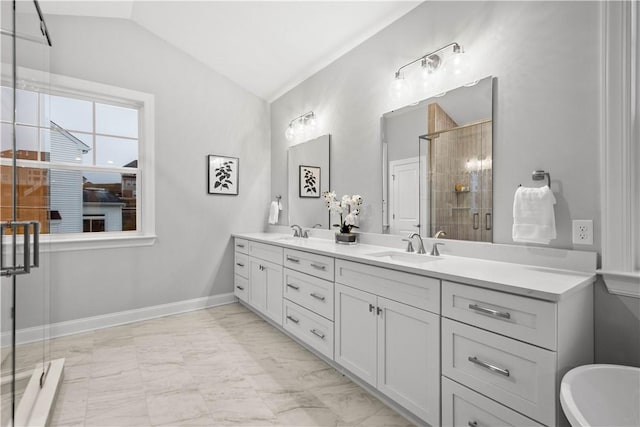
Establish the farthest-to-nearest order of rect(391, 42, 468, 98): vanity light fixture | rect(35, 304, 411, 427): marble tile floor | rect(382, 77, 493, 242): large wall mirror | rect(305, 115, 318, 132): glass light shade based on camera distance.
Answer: rect(305, 115, 318, 132): glass light shade → rect(391, 42, 468, 98): vanity light fixture → rect(382, 77, 493, 242): large wall mirror → rect(35, 304, 411, 427): marble tile floor

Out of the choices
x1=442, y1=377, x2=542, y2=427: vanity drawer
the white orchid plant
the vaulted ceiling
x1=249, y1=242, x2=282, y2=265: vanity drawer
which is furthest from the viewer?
x1=249, y1=242, x2=282, y2=265: vanity drawer

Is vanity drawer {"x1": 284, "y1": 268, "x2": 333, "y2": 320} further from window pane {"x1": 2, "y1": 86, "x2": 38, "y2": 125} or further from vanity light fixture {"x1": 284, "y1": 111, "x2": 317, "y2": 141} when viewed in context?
window pane {"x1": 2, "y1": 86, "x2": 38, "y2": 125}

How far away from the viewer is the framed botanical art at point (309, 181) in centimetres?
340

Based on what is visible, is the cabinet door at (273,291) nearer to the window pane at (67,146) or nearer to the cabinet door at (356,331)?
the cabinet door at (356,331)

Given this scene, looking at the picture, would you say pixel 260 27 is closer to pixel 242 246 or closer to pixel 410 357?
pixel 242 246

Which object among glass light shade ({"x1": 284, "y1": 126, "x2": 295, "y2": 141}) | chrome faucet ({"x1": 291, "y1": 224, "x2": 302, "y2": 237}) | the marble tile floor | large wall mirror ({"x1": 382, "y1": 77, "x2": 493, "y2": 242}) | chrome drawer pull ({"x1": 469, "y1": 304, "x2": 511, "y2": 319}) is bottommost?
the marble tile floor

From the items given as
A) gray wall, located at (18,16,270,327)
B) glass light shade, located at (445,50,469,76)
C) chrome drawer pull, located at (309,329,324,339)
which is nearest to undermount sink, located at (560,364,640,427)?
chrome drawer pull, located at (309,329,324,339)

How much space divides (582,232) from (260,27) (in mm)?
2919

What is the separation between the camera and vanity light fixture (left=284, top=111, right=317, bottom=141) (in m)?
3.45

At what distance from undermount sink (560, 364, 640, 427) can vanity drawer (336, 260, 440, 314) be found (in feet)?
1.85

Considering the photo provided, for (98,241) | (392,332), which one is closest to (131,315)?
(98,241)

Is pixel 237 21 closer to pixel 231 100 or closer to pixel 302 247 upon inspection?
pixel 231 100

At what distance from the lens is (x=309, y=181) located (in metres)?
3.51

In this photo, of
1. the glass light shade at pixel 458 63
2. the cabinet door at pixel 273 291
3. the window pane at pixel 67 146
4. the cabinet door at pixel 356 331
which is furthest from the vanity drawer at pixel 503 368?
the window pane at pixel 67 146
